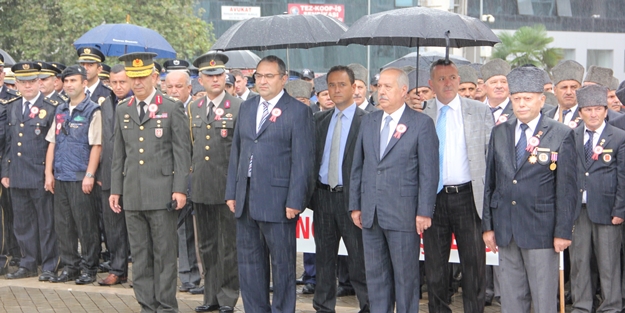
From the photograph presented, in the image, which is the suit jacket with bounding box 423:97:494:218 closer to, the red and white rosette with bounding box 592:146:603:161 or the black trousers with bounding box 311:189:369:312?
the black trousers with bounding box 311:189:369:312

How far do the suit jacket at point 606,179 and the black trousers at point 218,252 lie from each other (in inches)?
130

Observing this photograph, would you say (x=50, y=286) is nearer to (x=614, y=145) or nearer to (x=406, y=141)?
(x=406, y=141)

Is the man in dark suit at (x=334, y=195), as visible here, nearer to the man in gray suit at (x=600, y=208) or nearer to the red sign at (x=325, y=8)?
the man in gray suit at (x=600, y=208)

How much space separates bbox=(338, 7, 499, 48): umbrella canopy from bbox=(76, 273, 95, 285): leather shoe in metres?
4.34

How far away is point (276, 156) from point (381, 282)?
1.39m

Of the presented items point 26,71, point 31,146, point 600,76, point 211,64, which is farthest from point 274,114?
point 26,71

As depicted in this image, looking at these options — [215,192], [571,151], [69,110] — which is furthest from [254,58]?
[571,151]

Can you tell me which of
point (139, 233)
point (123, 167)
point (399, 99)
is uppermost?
point (399, 99)

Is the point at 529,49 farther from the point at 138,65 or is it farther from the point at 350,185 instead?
the point at 350,185

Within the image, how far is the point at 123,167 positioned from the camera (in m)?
8.63

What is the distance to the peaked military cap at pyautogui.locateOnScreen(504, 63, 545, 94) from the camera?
22.3 ft

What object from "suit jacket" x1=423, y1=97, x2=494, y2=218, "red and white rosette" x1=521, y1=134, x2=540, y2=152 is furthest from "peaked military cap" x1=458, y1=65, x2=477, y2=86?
"red and white rosette" x1=521, y1=134, x2=540, y2=152

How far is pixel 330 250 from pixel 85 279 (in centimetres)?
331

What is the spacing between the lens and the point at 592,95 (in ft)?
27.5
